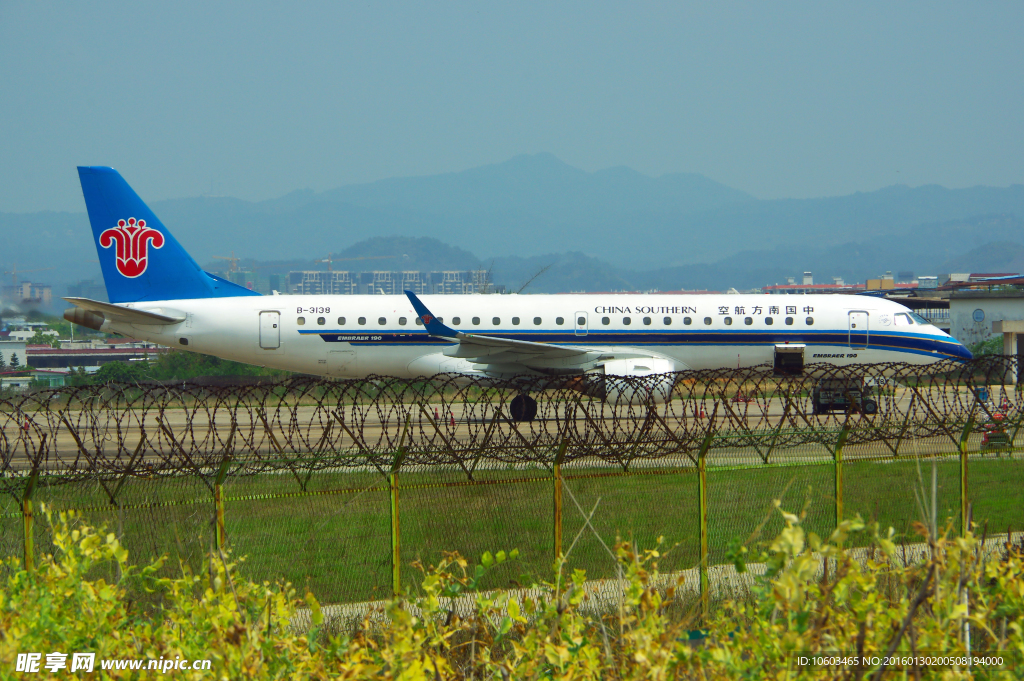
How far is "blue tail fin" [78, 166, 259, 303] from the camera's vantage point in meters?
32.8

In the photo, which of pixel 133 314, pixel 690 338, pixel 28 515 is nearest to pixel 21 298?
pixel 133 314

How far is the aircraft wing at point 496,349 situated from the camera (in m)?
29.2

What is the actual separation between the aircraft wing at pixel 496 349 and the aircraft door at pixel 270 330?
16.3 feet

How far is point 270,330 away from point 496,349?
8.18m

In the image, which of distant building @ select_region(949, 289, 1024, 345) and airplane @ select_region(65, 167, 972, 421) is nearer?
airplane @ select_region(65, 167, 972, 421)

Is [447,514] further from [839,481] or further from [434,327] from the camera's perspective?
[434,327]

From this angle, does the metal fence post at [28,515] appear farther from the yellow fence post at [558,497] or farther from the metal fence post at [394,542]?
the yellow fence post at [558,497]

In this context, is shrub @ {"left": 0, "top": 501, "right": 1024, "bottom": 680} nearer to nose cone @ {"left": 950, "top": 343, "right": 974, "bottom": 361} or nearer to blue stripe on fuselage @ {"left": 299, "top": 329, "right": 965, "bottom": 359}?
blue stripe on fuselage @ {"left": 299, "top": 329, "right": 965, "bottom": 359}

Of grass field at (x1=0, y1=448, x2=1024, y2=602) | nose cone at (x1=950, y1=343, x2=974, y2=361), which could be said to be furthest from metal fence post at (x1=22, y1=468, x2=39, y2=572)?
nose cone at (x1=950, y1=343, x2=974, y2=361)

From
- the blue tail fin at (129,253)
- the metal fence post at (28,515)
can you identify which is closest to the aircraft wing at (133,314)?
the blue tail fin at (129,253)

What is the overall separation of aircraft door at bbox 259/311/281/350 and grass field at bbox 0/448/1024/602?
19402 mm

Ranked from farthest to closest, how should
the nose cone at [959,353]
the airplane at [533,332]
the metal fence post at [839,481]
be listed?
1. the nose cone at [959,353]
2. the airplane at [533,332]
3. the metal fence post at [839,481]

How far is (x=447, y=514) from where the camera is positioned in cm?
1103

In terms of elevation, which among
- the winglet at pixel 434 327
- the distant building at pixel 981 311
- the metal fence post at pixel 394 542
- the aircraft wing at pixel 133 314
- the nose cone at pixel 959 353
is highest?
the distant building at pixel 981 311
